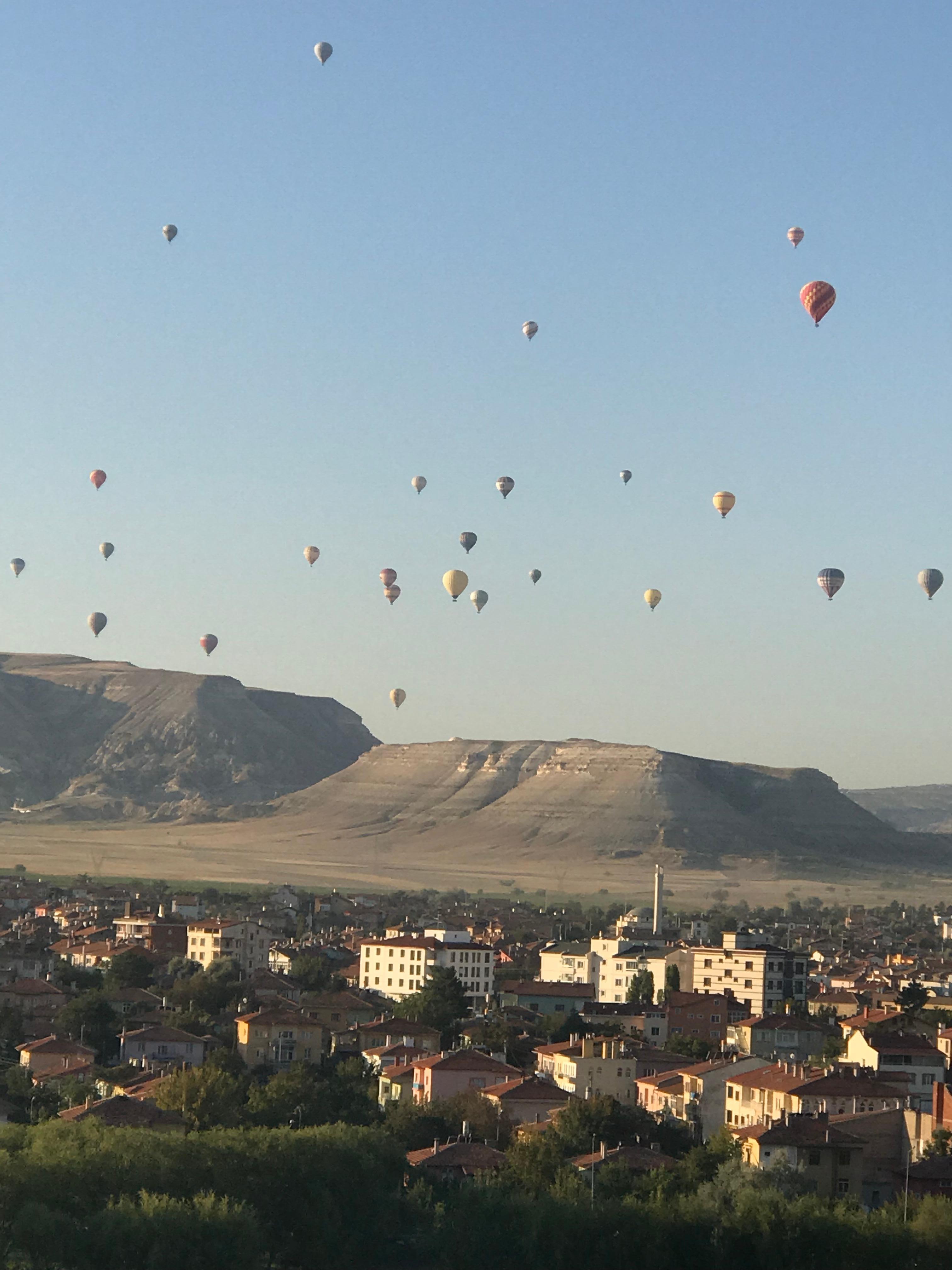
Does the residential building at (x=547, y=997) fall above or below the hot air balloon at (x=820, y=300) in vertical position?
below

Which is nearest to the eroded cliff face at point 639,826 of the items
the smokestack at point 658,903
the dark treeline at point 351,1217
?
the smokestack at point 658,903

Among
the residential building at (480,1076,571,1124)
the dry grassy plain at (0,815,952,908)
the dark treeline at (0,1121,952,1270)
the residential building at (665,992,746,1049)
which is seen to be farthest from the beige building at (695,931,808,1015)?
the dry grassy plain at (0,815,952,908)

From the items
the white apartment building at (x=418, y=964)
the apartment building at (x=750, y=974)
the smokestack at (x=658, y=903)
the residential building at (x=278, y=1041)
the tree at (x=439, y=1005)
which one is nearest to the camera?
the residential building at (x=278, y=1041)

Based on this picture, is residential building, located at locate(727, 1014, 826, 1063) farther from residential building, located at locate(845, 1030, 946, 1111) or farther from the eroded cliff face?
the eroded cliff face

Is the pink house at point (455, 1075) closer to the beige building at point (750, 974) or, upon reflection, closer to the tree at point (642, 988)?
the tree at point (642, 988)

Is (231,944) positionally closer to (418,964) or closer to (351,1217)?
(418,964)

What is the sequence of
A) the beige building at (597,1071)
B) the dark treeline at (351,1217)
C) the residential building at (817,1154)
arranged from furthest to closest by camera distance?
the beige building at (597,1071), the residential building at (817,1154), the dark treeline at (351,1217)

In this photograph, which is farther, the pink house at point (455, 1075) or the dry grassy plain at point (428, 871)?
the dry grassy plain at point (428, 871)
